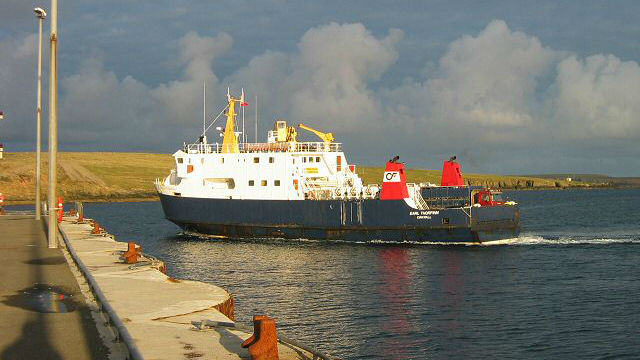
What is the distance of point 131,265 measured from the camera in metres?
20.4

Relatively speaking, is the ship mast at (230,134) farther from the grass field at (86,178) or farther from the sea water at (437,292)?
the grass field at (86,178)

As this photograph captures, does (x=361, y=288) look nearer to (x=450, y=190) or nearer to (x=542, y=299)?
(x=542, y=299)

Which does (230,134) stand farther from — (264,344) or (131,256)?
(264,344)

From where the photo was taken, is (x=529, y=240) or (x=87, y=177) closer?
(x=529, y=240)

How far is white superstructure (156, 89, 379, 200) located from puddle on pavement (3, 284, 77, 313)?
3073 cm

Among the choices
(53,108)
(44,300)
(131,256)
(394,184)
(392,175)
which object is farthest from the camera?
(394,184)

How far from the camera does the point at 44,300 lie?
14.9 m

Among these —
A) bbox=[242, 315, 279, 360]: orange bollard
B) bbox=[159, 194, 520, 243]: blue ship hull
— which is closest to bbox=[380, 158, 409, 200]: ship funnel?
bbox=[159, 194, 520, 243]: blue ship hull

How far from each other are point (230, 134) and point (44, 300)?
38969 millimetres

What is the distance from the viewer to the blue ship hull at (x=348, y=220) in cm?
4353

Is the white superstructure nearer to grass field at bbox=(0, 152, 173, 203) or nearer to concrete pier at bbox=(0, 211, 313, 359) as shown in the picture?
concrete pier at bbox=(0, 211, 313, 359)

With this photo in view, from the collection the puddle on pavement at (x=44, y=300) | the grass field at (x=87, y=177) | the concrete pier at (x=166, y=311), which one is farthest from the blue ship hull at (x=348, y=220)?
the grass field at (x=87, y=177)

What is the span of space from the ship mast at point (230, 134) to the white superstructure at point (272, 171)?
3.6 inches

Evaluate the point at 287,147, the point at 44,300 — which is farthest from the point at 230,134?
the point at 44,300
